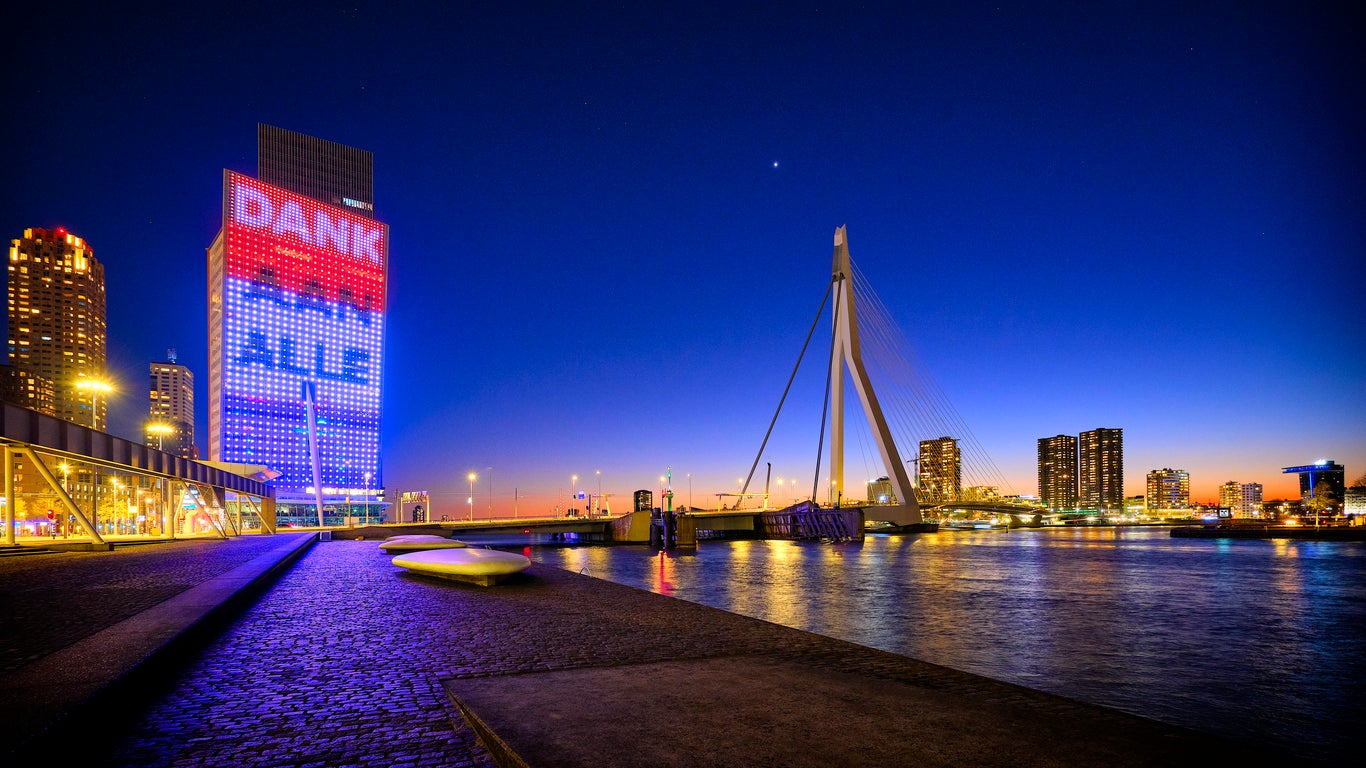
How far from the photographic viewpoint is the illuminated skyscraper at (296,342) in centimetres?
13425

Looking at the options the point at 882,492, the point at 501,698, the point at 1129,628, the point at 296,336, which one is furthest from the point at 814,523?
the point at 296,336

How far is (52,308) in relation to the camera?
127 meters

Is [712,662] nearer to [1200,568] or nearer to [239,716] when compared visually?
[239,716]

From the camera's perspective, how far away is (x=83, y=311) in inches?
5187

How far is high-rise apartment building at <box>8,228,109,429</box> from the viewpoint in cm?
12156

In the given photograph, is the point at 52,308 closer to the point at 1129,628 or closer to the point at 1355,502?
the point at 1129,628

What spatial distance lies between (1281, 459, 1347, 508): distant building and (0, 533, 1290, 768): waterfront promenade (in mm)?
157046

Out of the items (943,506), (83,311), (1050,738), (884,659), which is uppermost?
(83,311)

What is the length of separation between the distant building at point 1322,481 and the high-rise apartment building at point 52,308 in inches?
7823

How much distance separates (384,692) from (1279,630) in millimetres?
19983

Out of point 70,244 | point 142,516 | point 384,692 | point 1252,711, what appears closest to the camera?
point 384,692

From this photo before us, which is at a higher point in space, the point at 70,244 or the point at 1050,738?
the point at 70,244

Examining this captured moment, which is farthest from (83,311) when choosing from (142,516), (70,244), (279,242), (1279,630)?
(1279,630)

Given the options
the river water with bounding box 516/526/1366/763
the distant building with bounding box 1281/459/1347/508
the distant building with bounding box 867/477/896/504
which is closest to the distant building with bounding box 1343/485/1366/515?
the distant building with bounding box 1281/459/1347/508
